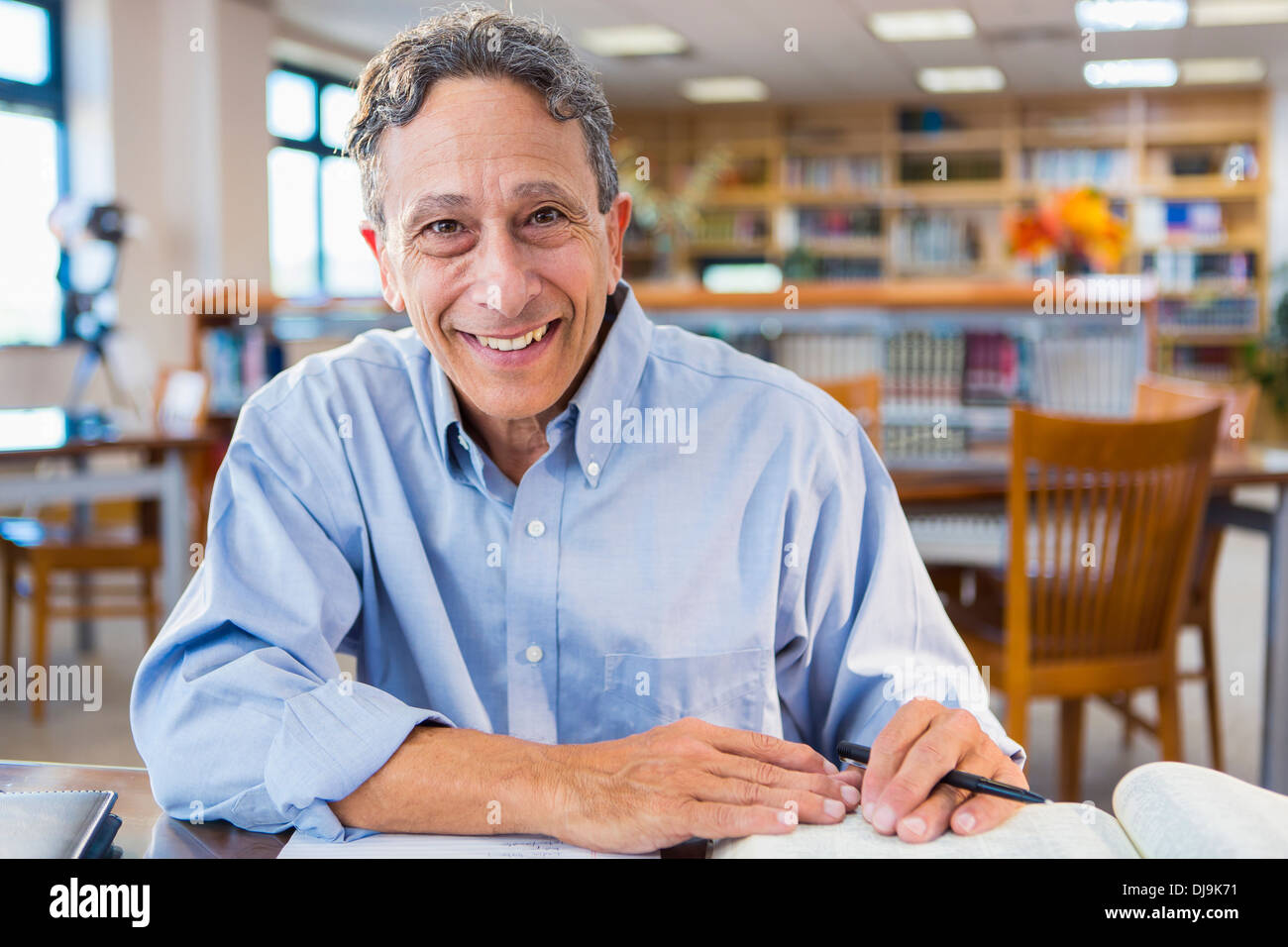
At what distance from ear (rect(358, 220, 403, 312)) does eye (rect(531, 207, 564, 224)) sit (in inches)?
6.5

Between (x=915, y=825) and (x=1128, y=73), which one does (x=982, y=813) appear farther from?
(x=1128, y=73)

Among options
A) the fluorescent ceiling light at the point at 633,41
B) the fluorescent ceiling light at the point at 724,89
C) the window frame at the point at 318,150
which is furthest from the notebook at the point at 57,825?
the fluorescent ceiling light at the point at 724,89

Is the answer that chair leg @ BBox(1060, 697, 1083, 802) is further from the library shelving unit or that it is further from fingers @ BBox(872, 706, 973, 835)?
the library shelving unit

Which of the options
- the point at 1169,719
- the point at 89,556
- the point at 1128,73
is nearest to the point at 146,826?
the point at 1169,719

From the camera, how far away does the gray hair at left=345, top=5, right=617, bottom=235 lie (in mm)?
987

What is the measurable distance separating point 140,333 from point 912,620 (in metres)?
6.25

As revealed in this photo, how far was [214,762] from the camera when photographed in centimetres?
81

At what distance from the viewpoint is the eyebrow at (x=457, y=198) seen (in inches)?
38.5

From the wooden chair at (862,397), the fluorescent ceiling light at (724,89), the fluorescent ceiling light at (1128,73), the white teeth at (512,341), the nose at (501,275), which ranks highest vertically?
the fluorescent ceiling light at (724,89)

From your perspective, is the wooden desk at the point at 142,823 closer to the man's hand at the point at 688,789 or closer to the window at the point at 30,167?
the man's hand at the point at 688,789

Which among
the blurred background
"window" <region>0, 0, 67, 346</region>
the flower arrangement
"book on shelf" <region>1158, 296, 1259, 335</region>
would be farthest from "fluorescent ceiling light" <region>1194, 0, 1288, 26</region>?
"window" <region>0, 0, 67, 346</region>

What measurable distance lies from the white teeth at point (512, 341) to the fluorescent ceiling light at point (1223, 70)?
26.8 ft

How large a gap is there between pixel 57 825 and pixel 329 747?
17cm
